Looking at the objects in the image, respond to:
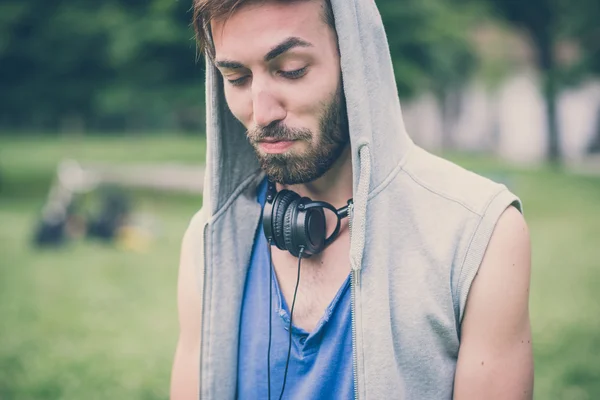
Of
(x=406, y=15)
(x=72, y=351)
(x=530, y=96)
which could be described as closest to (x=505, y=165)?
(x=530, y=96)

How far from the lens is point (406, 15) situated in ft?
41.4

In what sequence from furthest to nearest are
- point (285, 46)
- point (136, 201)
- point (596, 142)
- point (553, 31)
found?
point (596, 142), point (553, 31), point (136, 201), point (285, 46)

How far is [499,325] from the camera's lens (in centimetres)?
159

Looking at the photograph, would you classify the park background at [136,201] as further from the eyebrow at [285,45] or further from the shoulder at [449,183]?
the shoulder at [449,183]

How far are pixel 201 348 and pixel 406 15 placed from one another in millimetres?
11594

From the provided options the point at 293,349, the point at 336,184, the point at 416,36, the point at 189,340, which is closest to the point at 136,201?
the point at 416,36

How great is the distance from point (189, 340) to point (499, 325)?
0.95 metres

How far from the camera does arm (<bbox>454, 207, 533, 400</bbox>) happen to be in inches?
62.6

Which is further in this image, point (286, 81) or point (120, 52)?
point (120, 52)

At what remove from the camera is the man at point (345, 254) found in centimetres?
163

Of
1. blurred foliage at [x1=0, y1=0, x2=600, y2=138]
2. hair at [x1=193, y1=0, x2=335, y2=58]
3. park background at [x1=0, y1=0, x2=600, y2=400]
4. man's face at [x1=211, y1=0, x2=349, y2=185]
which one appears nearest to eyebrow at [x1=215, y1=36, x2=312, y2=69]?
man's face at [x1=211, y1=0, x2=349, y2=185]

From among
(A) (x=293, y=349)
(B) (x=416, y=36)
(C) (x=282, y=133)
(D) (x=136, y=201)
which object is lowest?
(A) (x=293, y=349)

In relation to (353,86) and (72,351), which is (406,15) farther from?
(353,86)

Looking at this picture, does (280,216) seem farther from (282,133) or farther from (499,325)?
(499,325)
